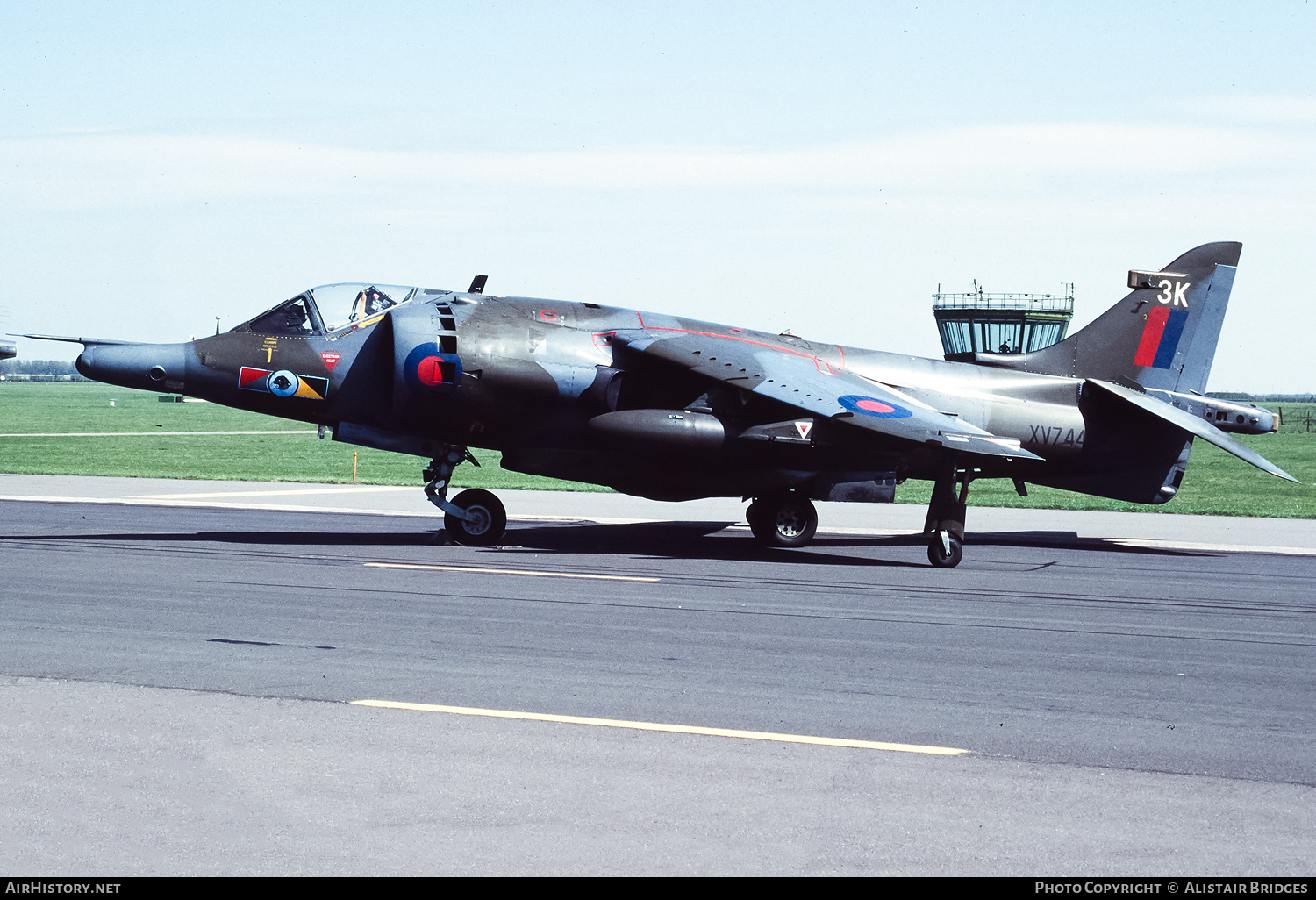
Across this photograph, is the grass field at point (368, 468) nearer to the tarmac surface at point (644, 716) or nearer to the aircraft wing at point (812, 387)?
the aircraft wing at point (812, 387)

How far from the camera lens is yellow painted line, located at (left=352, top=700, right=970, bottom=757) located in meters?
7.73

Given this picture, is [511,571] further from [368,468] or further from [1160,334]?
[368,468]

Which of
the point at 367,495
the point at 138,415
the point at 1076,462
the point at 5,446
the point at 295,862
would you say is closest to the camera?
the point at 295,862

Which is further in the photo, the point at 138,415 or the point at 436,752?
the point at 138,415

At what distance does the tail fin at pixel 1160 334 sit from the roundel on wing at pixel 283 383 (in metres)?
11.0

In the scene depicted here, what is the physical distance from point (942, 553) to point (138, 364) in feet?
35.9

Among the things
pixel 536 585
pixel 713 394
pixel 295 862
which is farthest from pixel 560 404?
pixel 295 862

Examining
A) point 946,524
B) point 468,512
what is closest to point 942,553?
point 946,524

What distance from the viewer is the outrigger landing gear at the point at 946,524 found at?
1736 centimetres

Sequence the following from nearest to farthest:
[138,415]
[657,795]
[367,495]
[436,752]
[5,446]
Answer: [657,795]
[436,752]
[367,495]
[5,446]
[138,415]

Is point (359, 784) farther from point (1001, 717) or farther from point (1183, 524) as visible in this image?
point (1183, 524)

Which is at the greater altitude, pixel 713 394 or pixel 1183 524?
pixel 713 394

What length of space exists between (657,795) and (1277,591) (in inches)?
441

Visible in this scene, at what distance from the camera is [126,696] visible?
8727mm
